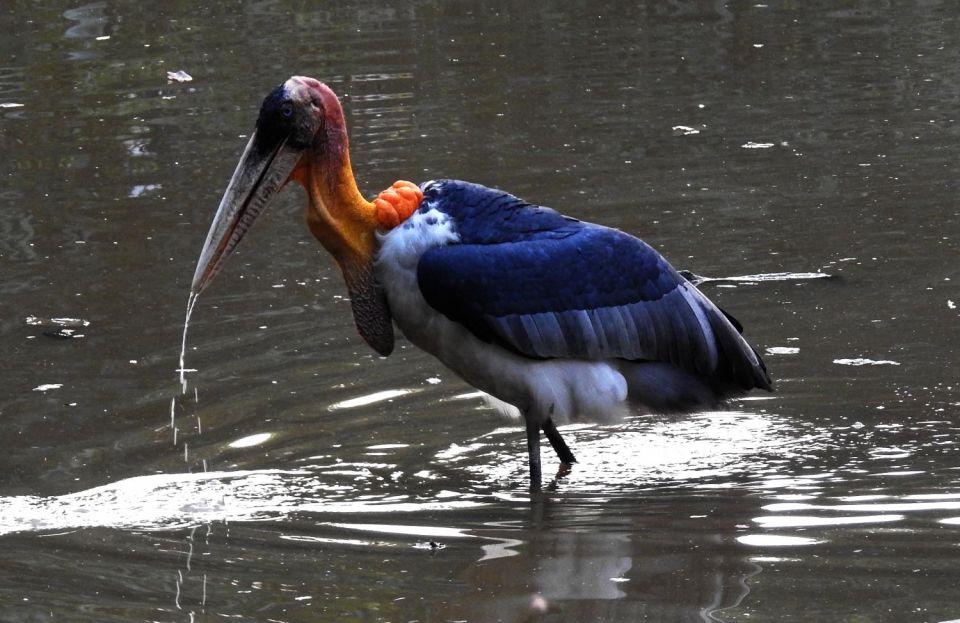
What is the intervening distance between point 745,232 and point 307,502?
11.4 ft

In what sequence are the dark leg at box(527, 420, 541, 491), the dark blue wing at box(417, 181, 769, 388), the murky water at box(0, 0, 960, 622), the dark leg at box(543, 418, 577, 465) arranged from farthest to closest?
the dark leg at box(543, 418, 577, 465)
the dark leg at box(527, 420, 541, 491)
the dark blue wing at box(417, 181, 769, 388)
the murky water at box(0, 0, 960, 622)

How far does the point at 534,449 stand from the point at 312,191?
1.09 meters

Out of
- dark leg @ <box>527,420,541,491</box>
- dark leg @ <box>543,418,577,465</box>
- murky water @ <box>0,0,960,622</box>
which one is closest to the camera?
murky water @ <box>0,0,960,622</box>

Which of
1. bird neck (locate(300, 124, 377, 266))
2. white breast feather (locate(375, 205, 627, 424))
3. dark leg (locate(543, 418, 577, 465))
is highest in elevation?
bird neck (locate(300, 124, 377, 266))

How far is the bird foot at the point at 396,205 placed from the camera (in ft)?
17.4

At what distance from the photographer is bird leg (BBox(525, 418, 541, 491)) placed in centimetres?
543

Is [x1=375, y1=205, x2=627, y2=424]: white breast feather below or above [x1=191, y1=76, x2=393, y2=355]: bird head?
below

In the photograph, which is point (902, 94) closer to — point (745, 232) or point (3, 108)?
point (745, 232)

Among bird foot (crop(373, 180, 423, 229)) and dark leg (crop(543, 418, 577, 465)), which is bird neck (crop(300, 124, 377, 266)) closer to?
bird foot (crop(373, 180, 423, 229))

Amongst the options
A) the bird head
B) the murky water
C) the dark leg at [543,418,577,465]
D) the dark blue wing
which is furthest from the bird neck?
the dark leg at [543,418,577,465]

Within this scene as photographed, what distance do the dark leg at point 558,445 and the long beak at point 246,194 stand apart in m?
1.20

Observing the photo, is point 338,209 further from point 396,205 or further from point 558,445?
point 558,445


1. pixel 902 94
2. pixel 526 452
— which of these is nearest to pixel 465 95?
pixel 902 94

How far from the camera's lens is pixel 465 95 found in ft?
37.2
